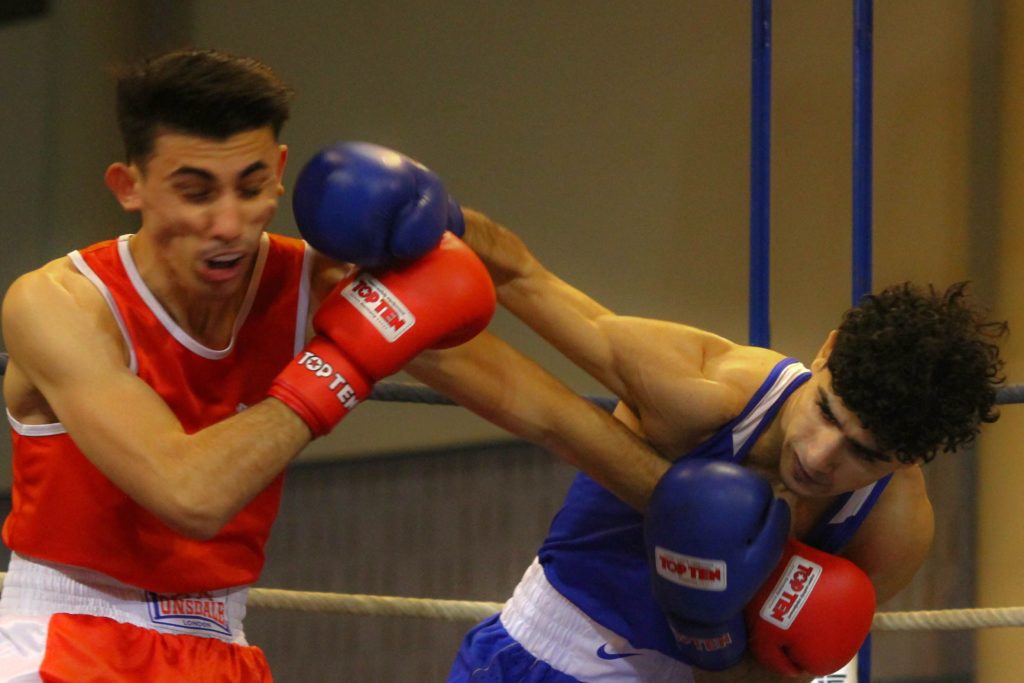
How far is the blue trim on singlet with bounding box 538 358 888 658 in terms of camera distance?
6.14 ft

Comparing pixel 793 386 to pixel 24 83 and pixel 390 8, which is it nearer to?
pixel 390 8

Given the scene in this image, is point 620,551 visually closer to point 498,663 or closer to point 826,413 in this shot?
point 498,663

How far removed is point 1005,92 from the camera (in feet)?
12.5

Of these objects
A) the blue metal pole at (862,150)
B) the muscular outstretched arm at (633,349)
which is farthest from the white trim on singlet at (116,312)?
the blue metal pole at (862,150)

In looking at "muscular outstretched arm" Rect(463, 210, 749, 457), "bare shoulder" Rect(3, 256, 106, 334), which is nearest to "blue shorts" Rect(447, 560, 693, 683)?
"muscular outstretched arm" Rect(463, 210, 749, 457)

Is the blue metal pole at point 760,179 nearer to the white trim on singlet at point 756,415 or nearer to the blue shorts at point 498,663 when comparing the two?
the white trim on singlet at point 756,415

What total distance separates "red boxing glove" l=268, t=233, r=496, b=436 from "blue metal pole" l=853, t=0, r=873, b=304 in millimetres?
1246

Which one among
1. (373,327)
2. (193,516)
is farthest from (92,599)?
(373,327)

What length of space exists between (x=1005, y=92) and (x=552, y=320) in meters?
2.46

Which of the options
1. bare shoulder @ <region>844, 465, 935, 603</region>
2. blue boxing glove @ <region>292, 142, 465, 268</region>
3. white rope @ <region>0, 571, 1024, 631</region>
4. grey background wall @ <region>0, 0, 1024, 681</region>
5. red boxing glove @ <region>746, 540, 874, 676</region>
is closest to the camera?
blue boxing glove @ <region>292, 142, 465, 268</region>

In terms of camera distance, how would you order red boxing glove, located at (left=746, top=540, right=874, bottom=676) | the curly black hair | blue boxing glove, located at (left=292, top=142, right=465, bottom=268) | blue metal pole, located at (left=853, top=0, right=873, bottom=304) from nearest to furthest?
blue boxing glove, located at (left=292, top=142, right=465, bottom=268), the curly black hair, red boxing glove, located at (left=746, top=540, right=874, bottom=676), blue metal pole, located at (left=853, top=0, right=873, bottom=304)

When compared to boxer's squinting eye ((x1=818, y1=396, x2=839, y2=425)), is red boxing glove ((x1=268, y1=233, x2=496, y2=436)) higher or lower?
higher

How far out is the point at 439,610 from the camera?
7.74 ft

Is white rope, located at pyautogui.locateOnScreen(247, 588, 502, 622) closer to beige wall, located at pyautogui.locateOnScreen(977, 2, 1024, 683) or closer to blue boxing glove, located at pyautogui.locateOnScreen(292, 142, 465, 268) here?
blue boxing glove, located at pyautogui.locateOnScreen(292, 142, 465, 268)
